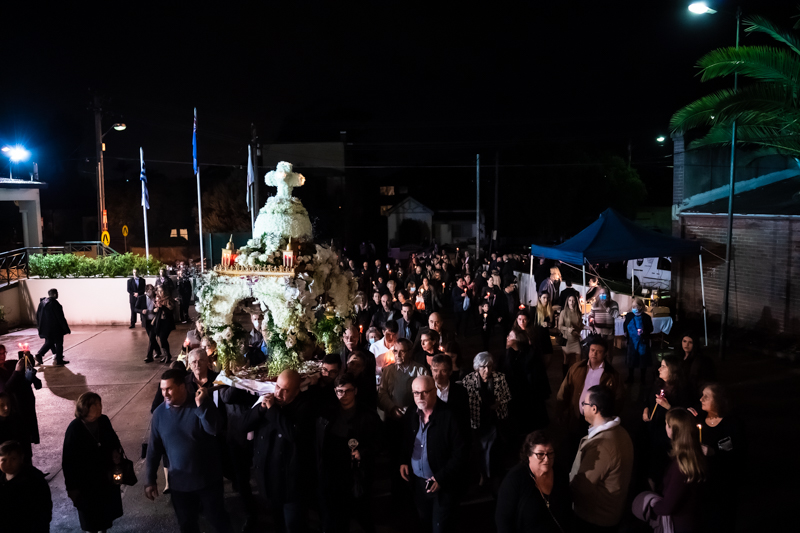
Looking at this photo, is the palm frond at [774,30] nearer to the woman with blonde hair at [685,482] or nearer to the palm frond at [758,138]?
the palm frond at [758,138]

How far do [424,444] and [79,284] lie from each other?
15691 millimetres

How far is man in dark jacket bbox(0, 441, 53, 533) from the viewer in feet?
12.9

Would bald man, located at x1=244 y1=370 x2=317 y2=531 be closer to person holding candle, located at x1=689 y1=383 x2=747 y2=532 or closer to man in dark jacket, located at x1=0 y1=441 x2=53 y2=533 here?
man in dark jacket, located at x1=0 y1=441 x2=53 y2=533

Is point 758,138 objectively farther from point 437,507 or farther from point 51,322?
point 51,322

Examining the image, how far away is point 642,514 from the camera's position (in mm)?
3898

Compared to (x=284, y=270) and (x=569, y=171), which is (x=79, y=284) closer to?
Result: (x=284, y=270)

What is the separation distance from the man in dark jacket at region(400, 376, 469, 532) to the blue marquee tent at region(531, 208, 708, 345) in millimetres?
8751

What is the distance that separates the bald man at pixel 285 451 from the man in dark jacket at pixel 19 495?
1.44 m

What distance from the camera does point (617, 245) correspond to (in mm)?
12703

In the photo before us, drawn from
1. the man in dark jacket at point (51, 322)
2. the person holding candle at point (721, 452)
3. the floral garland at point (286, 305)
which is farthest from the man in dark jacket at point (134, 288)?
the person holding candle at point (721, 452)

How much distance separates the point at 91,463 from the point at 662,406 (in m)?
4.77

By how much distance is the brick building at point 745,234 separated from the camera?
13.1 metres

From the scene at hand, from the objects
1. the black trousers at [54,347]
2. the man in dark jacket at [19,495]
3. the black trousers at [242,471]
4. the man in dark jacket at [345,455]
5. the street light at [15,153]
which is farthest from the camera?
the street light at [15,153]

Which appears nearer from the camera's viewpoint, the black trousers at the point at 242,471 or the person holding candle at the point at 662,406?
the person holding candle at the point at 662,406
